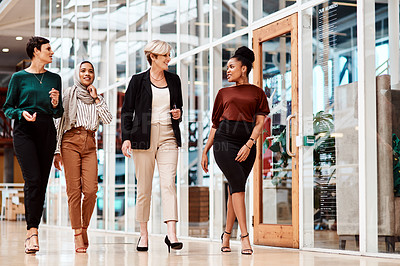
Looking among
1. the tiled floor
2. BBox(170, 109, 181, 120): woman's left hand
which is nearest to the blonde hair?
BBox(170, 109, 181, 120): woman's left hand

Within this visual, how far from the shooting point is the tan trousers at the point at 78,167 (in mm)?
4355

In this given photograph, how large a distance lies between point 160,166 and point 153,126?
0.28 metres

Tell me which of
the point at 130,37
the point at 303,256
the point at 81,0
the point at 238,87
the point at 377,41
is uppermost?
the point at 81,0

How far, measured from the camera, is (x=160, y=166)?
426cm

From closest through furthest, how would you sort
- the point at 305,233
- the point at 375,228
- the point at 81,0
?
the point at 375,228 → the point at 305,233 → the point at 81,0

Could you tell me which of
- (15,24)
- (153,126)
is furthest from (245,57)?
(15,24)

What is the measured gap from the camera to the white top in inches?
167

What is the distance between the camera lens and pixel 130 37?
28.2 feet

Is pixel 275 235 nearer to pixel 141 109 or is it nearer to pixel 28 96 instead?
pixel 141 109

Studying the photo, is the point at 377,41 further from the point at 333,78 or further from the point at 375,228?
the point at 375,228

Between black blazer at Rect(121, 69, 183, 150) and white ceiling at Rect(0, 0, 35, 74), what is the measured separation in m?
9.53

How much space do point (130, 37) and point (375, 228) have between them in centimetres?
536

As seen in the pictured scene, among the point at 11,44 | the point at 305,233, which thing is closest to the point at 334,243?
the point at 305,233

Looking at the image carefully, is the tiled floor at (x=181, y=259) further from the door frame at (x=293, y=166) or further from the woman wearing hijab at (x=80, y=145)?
the door frame at (x=293, y=166)
